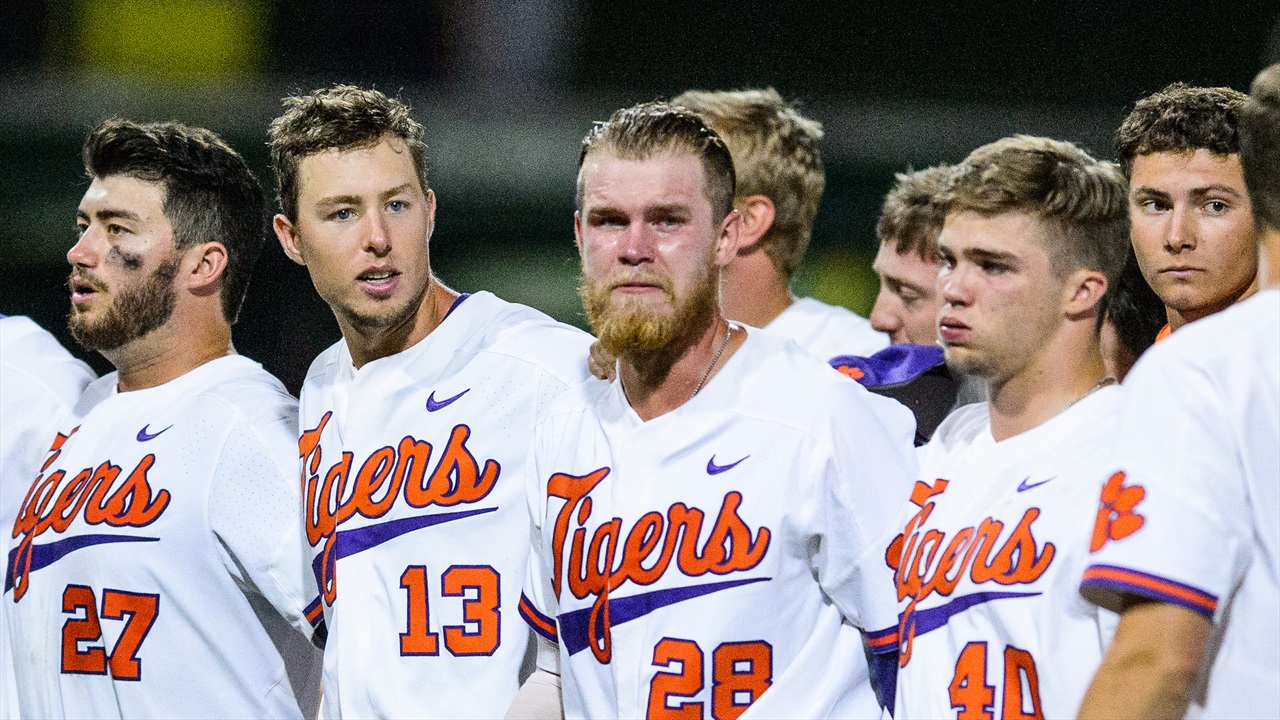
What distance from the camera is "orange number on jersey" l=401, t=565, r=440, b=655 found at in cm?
263

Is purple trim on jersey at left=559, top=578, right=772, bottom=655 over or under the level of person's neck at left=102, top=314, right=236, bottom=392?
under

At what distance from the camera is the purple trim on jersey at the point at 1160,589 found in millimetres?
1513

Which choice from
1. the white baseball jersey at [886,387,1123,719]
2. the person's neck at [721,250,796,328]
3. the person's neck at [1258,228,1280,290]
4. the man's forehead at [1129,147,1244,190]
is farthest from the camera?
the person's neck at [721,250,796,328]

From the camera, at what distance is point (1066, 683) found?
6.22ft

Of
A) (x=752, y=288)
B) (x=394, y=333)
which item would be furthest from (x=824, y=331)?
(x=394, y=333)

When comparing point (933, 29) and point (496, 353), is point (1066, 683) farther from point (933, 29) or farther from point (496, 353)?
point (933, 29)

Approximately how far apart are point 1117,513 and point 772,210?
7.66ft

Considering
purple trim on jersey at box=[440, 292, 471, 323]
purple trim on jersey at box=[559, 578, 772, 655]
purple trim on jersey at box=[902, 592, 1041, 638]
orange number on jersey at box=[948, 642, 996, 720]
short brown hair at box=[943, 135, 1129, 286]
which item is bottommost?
orange number on jersey at box=[948, 642, 996, 720]

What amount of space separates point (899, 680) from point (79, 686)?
1.73 metres

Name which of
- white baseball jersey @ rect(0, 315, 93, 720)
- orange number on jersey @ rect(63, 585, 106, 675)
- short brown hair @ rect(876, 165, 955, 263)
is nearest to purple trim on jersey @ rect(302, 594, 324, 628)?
orange number on jersey @ rect(63, 585, 106, 675)

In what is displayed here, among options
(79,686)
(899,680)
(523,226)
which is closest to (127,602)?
(79,686)

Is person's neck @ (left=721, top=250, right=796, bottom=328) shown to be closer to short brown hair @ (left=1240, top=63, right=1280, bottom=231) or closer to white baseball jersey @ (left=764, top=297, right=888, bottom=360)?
white baseball jersey @ (left=764, top=297, right=888, bottom=360)

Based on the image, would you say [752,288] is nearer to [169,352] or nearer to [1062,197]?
[169,352]

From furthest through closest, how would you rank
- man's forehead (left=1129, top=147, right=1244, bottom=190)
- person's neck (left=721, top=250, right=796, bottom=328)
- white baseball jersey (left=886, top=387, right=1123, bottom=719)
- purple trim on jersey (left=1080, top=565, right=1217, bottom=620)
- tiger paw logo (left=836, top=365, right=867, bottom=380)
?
1. person's neck (left=721, top=250, right=796, bottom=328)
2. tiger paw logo (left=836, top=365, right=867, bottom=380)
3. man's forehead (left=1129, top=147, right=1244, bottom=190)
4. white baseball jersey (left=886, top=387, right=1123, bottom=719)
5. purple trim on jersey (left=1080, top=565, right=1217, bottom=620)
